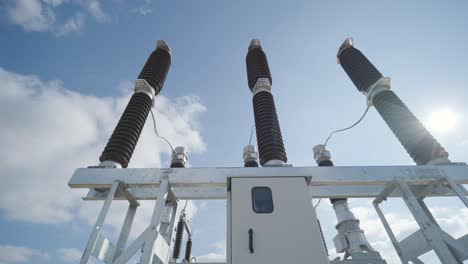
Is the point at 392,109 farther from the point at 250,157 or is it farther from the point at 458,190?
the point at 250,157

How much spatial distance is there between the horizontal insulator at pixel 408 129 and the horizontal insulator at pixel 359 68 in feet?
2.93

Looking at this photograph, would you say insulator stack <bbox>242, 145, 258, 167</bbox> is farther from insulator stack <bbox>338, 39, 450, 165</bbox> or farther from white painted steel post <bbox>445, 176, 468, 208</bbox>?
white painted steel post <bbox>445, 176, 468, 208</bbox>

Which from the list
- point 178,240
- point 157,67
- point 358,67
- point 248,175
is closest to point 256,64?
point 157,67

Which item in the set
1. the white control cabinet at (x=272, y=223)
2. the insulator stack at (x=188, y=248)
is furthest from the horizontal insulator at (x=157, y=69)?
the insulator stack at (x=188, y=248)

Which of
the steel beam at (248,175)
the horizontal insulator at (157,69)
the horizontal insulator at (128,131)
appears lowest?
the steel beam at (248,175)

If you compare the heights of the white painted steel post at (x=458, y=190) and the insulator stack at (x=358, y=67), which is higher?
the insulator stack at (x=358, y=67)

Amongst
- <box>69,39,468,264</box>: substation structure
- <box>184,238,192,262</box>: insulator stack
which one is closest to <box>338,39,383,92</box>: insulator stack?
<box>69,39,468,264</box>: substation structure

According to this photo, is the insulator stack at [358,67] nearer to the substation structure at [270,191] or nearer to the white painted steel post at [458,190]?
the substation structure at [270,191]

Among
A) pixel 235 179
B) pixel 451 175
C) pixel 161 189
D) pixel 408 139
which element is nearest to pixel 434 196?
pixel 451 175

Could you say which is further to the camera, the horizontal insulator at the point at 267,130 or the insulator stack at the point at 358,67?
the insulator stack at the point at 358,67

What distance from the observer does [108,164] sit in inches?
222

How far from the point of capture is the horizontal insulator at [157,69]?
29.0 feet

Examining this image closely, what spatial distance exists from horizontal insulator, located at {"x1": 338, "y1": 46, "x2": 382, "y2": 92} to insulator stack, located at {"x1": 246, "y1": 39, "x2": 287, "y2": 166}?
12.6 feet

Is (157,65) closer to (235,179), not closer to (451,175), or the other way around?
(235,179)
